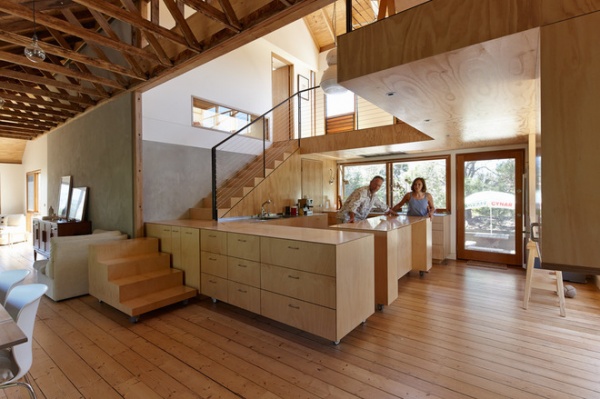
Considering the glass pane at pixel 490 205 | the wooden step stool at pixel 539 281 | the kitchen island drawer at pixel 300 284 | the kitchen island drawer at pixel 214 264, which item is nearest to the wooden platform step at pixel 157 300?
the kitchen island drawer at pixel 214 264

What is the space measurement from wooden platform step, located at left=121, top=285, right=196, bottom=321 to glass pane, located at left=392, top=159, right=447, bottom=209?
4917 millimetres

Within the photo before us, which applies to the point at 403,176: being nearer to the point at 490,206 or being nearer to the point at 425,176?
the point at 425,176

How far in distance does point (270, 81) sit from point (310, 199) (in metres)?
3.09

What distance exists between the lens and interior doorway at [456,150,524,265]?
541 centimetres

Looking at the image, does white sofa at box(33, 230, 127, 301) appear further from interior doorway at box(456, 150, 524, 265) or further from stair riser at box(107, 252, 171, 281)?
interior doorway at box(456, 150, 524, 265)

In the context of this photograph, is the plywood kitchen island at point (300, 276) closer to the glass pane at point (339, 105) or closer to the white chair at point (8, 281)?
the white chair at point (8, 281)

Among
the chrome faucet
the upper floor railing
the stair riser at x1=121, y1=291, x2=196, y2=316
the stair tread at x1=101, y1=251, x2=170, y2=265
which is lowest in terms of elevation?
the stair riser at x1=121, y1=291, x2=196, y2=316

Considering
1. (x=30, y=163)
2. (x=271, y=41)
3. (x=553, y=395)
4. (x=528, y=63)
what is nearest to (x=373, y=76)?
(x=528, y=63)

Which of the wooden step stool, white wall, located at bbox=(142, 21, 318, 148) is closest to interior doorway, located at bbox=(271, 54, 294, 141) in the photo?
white wall, located at bbox=(142, 21, 318, 148)

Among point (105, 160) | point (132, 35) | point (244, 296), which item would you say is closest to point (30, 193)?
point (105, 160)

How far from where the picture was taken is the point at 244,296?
313 cm

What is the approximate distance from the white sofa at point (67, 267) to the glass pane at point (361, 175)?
216 inches

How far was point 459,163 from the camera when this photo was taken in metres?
5.89

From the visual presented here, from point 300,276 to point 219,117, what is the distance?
14.2 feet
